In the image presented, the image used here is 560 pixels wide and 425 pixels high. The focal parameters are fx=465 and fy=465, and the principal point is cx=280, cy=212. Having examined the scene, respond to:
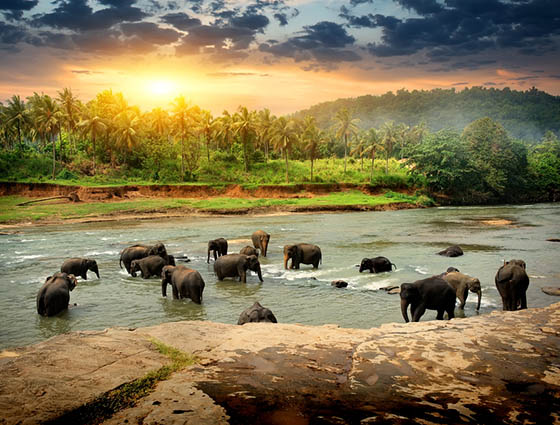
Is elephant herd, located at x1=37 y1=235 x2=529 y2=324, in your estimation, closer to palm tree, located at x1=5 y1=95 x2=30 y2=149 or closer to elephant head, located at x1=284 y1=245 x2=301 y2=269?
elephant head, located at x1=284 y1=245 x2=301 y2=269

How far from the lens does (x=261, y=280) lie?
15703mm

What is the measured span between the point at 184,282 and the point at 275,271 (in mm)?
5503

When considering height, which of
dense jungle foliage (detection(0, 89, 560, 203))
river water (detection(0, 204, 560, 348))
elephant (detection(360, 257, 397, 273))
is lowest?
river water (detection(0, 204, 560, 348))

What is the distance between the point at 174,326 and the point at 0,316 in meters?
6.69

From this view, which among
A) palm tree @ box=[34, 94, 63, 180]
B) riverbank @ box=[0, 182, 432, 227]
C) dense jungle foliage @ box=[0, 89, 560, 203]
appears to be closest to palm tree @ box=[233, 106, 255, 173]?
dense jungle foliage @ box=[0, 89, 560, 203]

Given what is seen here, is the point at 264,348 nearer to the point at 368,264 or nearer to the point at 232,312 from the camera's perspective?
the point at 232,312

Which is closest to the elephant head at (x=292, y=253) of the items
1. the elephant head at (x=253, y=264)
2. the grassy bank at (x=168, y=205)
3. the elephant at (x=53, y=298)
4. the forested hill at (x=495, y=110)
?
the elephant head at (x=253, y=264)

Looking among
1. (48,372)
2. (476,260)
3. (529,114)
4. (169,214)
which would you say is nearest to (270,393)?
(48,372)

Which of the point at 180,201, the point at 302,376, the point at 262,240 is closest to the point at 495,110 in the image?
the point at 180,201

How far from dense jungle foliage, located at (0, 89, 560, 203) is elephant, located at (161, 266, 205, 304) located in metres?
46.8

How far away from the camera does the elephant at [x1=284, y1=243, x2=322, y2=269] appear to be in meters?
18.2

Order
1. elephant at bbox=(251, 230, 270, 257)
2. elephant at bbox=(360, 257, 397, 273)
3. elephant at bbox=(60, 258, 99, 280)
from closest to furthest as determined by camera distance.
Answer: elephant at bbox=(60, 258, 99, 280) → elephant at bbox=(360, 257, 397, 273) → elephant at bbox=(251, 230, 270, 257)

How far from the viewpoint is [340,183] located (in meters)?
63.3

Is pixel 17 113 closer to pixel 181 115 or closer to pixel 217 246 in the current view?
pixel 181 115
